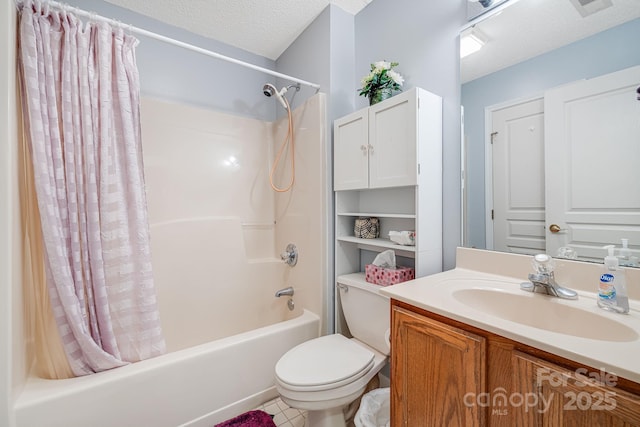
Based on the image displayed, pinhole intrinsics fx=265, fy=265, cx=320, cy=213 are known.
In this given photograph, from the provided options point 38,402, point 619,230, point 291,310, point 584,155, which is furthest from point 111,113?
point 619,230

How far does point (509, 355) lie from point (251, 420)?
1.30 meters

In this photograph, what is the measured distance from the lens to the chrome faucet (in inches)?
34.2

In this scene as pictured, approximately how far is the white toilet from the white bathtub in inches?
9.7

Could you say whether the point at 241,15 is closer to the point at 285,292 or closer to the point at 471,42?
the point at 471,42

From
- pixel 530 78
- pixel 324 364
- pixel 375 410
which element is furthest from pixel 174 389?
pixel 530 78

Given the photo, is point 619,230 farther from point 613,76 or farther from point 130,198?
point 130,198

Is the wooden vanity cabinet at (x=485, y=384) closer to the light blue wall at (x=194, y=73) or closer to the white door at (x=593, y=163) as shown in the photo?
the white door at (x=593, y=163)

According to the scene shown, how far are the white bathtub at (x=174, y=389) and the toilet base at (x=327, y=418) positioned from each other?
0.37 metres

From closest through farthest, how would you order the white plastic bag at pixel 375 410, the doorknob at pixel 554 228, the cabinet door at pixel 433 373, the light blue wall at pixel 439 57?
the cabinet door at pixel 433 373
the doorknob at pixel 554 228
the white plastic bag at pixel 375 410
the light blue wall at pixel 439 57

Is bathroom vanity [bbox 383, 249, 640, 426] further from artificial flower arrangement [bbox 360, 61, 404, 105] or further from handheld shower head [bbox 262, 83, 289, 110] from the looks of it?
handheld shower head [bbox 262, 83, 289, 110]

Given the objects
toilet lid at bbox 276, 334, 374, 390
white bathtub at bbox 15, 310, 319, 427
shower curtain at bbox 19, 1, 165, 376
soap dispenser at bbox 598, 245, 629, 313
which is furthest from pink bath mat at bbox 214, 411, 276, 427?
soap dispenser at bbox 598, 245, 629, 313

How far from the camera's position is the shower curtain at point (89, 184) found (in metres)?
1.08

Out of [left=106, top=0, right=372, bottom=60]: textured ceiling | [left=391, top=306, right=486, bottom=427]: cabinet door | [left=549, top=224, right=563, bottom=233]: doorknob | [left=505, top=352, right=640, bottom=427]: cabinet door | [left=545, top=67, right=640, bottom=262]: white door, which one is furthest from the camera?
[left=106, top=0, right=372, bottom=60]: textured ceiling

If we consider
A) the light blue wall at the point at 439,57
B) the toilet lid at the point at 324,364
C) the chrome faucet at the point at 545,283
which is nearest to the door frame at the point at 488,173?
the light blue wall at the point at 439,57
